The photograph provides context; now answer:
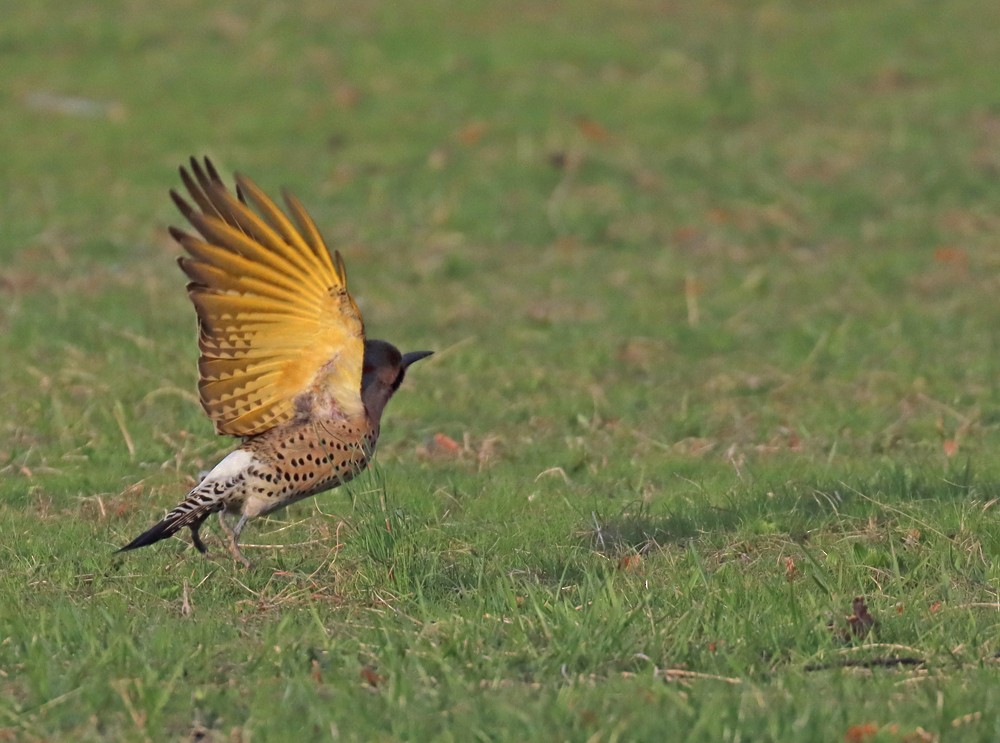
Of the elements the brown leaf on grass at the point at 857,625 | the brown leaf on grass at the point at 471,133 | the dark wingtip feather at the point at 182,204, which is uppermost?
the dark wingtip feather at the point at 182,204

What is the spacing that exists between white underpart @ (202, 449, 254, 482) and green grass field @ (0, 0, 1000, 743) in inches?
13.3

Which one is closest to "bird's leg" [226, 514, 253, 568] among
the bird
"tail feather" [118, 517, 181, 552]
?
the bird

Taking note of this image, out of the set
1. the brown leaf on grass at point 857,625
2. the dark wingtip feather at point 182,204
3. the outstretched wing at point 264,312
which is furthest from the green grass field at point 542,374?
the dark wingtip feather at point 182,204

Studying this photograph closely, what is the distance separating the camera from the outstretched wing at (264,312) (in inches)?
249

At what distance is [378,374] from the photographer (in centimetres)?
685

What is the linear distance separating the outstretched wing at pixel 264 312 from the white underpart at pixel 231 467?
0.11 meters

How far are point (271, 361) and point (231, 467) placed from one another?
0.43 metres

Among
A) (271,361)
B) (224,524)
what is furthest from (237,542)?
(271,361)

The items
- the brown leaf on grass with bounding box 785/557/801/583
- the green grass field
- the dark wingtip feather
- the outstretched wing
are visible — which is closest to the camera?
the green grass field

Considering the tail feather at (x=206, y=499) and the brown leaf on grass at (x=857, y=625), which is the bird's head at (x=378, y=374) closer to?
the tail feather at (x=206, y=499)

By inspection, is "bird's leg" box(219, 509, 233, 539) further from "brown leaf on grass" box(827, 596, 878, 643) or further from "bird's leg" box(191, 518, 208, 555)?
"brown leaf on grass" box(827, 596, 878, 643)

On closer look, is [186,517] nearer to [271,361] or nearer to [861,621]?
[271,361]

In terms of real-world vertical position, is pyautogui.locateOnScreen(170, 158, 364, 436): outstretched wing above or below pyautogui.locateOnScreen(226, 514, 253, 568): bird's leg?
above

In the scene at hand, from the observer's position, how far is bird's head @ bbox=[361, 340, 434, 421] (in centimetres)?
682
